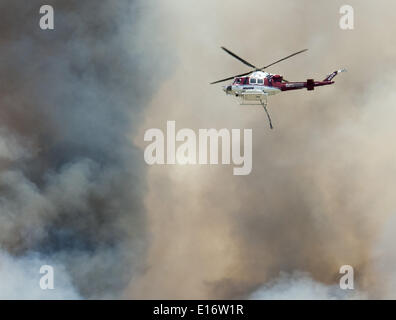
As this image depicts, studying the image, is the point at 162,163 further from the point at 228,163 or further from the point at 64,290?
the point at 64,290

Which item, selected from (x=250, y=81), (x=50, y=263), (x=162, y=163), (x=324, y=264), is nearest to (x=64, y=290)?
(x=50, y=263)

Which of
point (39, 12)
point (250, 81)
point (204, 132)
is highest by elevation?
point (39, 12)

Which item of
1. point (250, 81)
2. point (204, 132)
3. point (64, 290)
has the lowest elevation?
point (64, 290)

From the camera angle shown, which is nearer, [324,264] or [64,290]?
[64,290]
